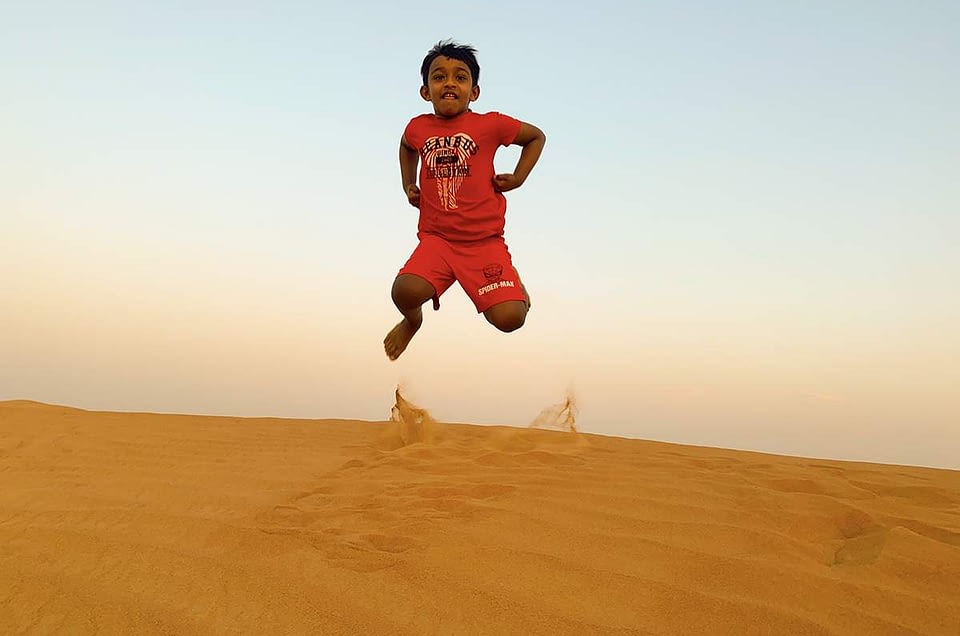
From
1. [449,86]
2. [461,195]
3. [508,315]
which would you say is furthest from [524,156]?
[508,315]

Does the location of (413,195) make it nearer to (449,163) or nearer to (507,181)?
(449,163)

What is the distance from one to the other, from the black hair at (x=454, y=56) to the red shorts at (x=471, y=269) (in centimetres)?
92

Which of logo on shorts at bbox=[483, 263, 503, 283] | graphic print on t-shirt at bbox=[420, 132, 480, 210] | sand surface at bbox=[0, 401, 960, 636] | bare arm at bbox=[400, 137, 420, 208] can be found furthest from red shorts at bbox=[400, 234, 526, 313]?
sand surface at bbox=[0, 401, 960, 636]

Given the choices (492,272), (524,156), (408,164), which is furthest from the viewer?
(408,164)

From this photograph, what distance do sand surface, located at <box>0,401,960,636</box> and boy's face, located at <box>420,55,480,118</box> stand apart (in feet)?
5.99

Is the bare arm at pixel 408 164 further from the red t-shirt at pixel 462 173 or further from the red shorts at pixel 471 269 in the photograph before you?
the red shorts at pixel 471 269

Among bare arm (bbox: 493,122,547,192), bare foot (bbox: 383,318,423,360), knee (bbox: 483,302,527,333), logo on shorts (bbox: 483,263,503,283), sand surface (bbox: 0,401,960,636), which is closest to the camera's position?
sand surface (bbox: 0,401,960,636)

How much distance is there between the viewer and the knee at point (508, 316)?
368 centimetres

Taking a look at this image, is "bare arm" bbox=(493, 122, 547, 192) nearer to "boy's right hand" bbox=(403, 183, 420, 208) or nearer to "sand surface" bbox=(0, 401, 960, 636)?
"boy's right hand" bbox=(403, 183, 420, 208)

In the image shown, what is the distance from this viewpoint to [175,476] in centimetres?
330

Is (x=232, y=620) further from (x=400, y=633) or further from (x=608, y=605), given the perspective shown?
(x=608, y=605)

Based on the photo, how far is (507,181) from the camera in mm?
3912

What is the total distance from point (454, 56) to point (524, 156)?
2.10ft

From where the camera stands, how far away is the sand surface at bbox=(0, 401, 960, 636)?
70.8 inches
